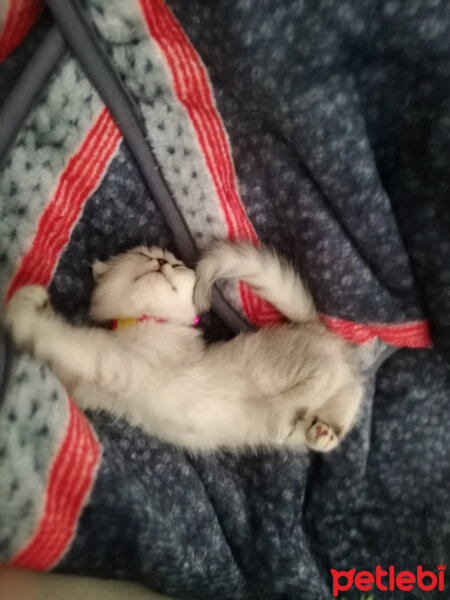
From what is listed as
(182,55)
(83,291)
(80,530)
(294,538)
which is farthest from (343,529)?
(182,55)

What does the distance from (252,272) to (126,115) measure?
314 millimetres

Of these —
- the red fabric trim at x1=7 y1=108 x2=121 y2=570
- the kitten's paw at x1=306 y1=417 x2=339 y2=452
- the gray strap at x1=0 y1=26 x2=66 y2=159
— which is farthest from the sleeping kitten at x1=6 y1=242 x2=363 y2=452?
the gray strap at x1=0 y1=26 x2=66 y2=159

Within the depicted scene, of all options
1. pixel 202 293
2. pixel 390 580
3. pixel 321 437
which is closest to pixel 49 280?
pixel 202 293

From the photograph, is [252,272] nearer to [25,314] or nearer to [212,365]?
[212,365]

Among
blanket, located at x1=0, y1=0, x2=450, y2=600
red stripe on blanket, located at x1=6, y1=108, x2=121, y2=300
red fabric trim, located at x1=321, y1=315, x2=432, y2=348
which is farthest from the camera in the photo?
red fabric trim, located at x1=321, y1=315, x2=432, y2=348

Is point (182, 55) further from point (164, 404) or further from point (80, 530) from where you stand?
point (80, 530)

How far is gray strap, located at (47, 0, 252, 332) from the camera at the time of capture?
735mm

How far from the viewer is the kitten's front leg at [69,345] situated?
76 cm

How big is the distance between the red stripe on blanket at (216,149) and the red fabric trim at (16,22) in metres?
0.14

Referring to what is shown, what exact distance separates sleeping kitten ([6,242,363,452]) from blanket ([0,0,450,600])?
4cm

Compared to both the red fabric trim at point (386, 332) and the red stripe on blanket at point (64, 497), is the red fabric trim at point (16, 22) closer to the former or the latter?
the red stripe on blanket at point (64, 497)

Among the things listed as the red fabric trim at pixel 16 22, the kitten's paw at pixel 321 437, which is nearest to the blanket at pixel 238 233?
the red fabric trim at pixel 16 22

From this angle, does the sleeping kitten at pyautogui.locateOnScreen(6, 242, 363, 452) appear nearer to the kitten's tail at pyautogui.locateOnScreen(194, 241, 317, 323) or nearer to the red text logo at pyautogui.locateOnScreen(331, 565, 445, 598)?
the kitten's tail at pyautogui.locateOnScreen(194, 241, 317, 323)

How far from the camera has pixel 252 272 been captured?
917 millimetres
